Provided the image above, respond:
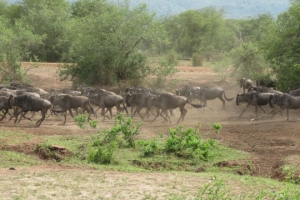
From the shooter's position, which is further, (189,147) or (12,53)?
(12,53)

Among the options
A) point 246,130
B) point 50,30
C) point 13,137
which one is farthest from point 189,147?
point 50,30

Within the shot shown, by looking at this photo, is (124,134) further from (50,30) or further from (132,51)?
(50,30)

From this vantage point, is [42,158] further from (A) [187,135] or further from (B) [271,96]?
(B) [271,96]

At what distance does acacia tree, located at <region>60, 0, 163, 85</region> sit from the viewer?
28.0 metres

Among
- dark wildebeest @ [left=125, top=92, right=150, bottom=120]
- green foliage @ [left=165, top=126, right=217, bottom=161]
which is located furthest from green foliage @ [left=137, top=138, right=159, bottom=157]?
dark wildebeest @ [left=125, top=92, right=150, bottom=120]

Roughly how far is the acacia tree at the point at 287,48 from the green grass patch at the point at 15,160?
14620 mm

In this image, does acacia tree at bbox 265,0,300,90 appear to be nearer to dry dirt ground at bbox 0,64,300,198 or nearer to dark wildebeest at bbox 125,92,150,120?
dry dirt ground at bbox 0,64,300,198

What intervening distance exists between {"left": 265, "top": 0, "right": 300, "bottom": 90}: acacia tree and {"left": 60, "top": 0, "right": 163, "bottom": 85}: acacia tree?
19.9ft

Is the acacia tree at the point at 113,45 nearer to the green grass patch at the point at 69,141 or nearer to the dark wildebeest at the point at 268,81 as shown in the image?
the dark wildebeest at the point at 268,81

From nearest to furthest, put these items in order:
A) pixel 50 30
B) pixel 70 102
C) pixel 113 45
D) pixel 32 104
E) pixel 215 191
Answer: pixel 215 191 → pixel 32 104 → pixel 70 102 → pixel 113 45 → pixel 50 30

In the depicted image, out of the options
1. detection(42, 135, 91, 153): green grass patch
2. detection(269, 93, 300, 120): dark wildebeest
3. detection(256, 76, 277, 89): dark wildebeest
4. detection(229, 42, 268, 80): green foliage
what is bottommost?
detection(42, 135, 91, 153): green grass patch

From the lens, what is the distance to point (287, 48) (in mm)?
25297

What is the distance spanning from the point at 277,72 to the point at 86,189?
18383 millimetres

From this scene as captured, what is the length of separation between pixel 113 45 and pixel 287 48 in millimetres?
8838
